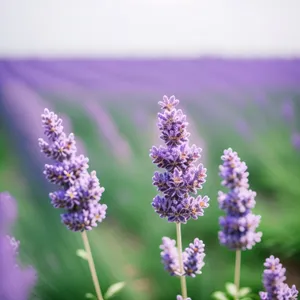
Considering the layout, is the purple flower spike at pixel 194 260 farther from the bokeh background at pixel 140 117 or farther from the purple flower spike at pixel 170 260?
the bokeh background at pixel 140 117

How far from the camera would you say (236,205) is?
1.11 meters

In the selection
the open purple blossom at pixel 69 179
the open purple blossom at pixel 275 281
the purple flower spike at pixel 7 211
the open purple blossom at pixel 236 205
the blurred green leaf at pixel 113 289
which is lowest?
the open purple blossom at pixel 275 281

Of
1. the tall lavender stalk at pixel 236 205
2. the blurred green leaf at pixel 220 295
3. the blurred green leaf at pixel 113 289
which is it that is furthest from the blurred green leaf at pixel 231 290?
the blurred green leaf at pixel 113 289

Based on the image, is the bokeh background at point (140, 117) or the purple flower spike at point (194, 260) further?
the bokeh background at point (140, 117)

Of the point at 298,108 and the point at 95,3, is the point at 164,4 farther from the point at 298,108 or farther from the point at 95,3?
the point at 298,108

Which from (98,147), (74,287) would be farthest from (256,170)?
(74,287)

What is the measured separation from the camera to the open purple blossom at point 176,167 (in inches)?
46.1

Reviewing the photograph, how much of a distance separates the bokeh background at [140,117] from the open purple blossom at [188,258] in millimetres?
264

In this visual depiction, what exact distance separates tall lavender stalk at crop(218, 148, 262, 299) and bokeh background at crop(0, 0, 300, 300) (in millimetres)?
435

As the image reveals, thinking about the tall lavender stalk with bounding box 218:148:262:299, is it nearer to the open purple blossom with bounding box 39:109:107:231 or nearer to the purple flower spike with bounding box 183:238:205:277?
the purple flower spike with bounding box 183:238:205:277

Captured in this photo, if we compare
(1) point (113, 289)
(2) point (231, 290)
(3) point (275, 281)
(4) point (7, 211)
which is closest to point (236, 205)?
(3) point (275, 281)

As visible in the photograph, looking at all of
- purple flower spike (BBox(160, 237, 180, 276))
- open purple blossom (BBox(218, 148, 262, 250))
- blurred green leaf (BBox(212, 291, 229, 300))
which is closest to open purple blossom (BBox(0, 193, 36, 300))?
purple flower spike (BBox(160, 237, 180, 276))

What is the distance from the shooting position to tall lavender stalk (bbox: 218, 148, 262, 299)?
1105 millimetres

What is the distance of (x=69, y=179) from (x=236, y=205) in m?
0.49
